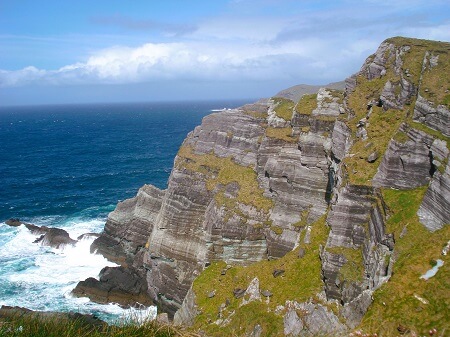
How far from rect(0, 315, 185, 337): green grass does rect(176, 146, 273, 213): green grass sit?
34.6m

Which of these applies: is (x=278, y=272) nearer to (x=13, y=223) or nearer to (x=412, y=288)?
(x=412, y=288)

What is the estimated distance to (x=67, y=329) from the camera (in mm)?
11641

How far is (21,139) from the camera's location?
544 feet

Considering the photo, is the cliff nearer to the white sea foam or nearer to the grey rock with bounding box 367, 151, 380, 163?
the grey rock with bounding box 367, 151, 380, 163

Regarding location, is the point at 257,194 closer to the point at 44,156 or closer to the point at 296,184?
the point at 296,184

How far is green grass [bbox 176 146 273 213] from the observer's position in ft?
155

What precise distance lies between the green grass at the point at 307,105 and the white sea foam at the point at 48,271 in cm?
2823

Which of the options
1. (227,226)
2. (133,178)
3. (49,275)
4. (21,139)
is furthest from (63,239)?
(21,139)

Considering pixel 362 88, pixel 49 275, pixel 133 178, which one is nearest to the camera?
pixel 362 88

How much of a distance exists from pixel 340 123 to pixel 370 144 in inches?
256

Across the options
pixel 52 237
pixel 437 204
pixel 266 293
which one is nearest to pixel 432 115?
pixel 437 204

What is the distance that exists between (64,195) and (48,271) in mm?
33952

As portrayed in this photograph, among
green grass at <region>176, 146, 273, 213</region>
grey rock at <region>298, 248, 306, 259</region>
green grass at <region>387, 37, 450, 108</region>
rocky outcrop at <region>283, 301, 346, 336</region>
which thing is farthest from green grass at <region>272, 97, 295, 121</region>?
rocky outcrop at <region>283, 301, 346, 336</region>

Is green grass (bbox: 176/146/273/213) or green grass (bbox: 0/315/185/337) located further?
green grass (bbox: 176/146/273/213)
